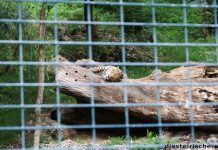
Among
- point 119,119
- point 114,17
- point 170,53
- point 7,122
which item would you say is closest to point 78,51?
point 114,17

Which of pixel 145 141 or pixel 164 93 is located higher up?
pixel 164 93

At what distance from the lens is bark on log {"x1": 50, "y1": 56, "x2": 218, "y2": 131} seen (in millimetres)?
6391

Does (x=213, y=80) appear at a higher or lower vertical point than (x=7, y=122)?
higher

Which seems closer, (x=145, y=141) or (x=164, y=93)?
(x=145, y=141)

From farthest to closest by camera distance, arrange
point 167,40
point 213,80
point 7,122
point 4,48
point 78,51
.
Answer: point 167,40 → point 78,51 → point 7,122 → point 4,48 → point 213,80

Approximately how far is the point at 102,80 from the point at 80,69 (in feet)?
1.21

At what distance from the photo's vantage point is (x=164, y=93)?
6.69 metres

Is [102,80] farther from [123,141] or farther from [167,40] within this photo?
[167,40]

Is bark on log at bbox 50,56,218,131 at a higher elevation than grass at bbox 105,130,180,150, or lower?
higher

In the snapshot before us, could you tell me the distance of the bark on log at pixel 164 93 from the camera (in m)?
6.39

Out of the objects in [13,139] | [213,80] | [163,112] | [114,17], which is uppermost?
[114,17]

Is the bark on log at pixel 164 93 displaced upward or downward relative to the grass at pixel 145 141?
upward

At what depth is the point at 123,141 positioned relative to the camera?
6820mm

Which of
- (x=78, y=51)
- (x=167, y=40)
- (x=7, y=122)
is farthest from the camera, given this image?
(x=167, y=40)
